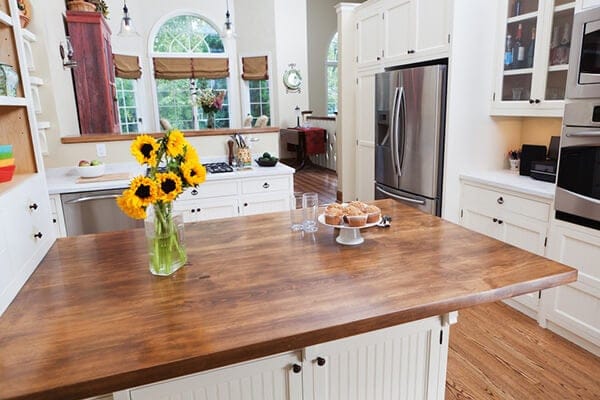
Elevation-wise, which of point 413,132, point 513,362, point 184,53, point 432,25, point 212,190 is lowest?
point 513,362

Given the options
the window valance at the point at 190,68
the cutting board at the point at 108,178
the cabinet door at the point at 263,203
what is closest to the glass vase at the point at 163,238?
the cutting board at the point at 108,178

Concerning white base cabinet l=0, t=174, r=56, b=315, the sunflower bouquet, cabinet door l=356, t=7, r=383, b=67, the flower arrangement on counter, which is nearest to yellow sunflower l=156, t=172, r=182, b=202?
the sunflower bouquet

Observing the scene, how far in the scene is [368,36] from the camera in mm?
4043

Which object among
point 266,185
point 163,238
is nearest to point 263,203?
point 266,185

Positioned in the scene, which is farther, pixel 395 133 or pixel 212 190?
pixel 395 133

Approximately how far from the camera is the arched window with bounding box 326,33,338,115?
10211mm

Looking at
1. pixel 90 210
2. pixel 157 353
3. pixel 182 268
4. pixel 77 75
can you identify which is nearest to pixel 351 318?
pixel 157 353

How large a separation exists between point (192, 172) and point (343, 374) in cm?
77

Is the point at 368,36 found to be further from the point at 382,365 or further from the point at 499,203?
the point at 382,365

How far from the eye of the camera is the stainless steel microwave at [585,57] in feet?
6.75

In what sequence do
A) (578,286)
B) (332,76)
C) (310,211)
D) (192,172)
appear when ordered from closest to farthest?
1. (192,172)
2. (310,211)
3. (578,286)
4. (332,76)

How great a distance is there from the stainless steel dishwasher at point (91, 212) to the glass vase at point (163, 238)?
62.4 inches

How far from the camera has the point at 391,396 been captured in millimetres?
1329

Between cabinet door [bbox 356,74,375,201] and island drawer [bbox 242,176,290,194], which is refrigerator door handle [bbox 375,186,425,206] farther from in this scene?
island drawer [bbox 242,176,290,194]
